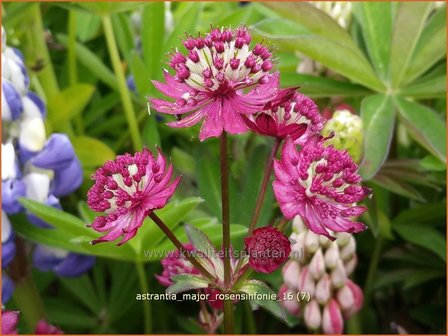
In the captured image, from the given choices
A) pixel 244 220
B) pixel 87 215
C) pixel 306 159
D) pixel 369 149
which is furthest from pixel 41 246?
pixel 306 159

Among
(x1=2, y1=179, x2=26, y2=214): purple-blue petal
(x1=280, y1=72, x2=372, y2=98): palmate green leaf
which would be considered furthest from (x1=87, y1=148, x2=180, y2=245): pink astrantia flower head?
(x1=280, y1=72, x2=372, y2=98): palmate green leaf

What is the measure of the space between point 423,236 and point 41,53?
58 centimetres

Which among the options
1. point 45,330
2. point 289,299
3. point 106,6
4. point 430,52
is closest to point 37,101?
point 106,6

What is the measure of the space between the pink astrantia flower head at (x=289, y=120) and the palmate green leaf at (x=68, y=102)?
545mm

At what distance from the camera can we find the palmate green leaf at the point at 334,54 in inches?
32.8

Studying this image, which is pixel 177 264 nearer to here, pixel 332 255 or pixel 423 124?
pixel 332 255

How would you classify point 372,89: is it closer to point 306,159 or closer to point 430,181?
point 430,181

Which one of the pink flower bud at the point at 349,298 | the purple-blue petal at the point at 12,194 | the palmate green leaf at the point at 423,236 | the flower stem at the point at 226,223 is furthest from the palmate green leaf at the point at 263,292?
the palmate green leaf at the point at 423,236

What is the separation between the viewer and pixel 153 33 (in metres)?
1.01

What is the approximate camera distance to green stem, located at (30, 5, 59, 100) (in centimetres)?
104

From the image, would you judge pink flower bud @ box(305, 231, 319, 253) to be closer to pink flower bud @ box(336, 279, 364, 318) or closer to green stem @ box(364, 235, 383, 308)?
pink flower bud @ box(336, 279, 364, 318)

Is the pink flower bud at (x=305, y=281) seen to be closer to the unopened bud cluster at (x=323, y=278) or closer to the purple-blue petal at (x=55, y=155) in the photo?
the unopened bud cluster at (x=323, y=278)

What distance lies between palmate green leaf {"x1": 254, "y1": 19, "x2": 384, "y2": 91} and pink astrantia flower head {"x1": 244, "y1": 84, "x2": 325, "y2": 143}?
1.08 ft

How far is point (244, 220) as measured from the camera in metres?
0.74
